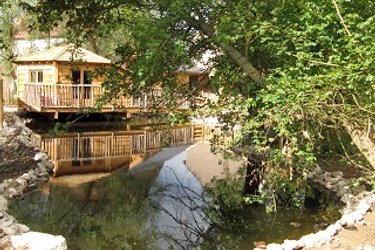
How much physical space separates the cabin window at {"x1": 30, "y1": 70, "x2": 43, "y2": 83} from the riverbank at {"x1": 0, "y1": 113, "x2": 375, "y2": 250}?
3176 mm

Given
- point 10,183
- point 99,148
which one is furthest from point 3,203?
point 99,148

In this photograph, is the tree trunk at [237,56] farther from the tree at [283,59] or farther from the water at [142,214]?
the water at [142,214]

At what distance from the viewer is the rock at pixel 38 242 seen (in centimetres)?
606

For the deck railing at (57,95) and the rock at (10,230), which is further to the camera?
the deck railing at (57,95)

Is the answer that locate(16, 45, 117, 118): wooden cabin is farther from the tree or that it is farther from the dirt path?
the dirt path

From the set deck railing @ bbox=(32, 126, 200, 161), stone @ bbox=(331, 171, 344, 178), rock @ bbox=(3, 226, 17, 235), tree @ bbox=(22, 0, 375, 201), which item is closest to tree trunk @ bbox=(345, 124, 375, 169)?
tree @ bbox=(22, 0, 375, 201)

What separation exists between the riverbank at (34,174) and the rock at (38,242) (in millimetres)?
166

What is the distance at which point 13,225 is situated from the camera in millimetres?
7121

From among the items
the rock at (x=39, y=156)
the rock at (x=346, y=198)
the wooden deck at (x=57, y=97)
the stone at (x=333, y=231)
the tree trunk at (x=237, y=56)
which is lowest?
the rock at (x=346, y=198)

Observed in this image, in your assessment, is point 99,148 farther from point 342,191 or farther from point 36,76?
point 342,191

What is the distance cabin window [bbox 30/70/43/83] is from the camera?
2608cm

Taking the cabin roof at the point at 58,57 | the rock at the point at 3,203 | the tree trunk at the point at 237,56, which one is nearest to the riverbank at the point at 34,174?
the rock at the point at 3,203

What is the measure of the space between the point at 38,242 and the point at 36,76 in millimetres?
21566

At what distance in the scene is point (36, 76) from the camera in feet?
86.3
